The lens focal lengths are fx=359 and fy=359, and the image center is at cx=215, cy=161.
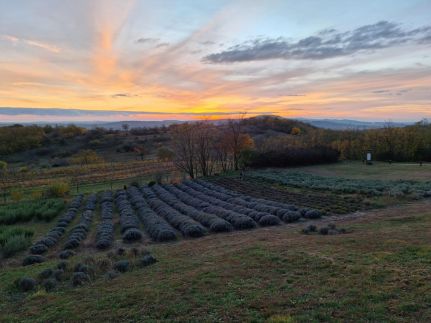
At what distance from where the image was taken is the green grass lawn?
21.1 feet

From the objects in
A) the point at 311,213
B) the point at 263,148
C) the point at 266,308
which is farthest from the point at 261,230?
the point at 263,148

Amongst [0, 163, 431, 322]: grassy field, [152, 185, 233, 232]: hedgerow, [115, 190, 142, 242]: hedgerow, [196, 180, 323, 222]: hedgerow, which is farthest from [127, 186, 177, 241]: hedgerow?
[196, 180, 323, 222]: hedgerow

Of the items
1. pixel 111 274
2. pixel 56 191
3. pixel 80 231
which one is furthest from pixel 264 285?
pixel 56 191

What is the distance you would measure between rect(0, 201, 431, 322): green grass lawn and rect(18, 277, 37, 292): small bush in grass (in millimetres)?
266

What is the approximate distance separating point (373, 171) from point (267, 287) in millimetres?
31717

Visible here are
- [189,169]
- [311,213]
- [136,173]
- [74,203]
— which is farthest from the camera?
[136,173]

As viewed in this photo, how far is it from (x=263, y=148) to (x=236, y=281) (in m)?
37.1

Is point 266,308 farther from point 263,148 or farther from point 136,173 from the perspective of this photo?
point 136,173

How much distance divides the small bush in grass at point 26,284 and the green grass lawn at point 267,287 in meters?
0.27

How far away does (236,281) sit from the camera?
8.36 m

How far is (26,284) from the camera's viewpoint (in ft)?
32.2

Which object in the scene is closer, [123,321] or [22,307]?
[123,321]

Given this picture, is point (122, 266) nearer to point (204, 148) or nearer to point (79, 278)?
point (79, 278)

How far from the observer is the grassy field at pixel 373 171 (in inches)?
1219
